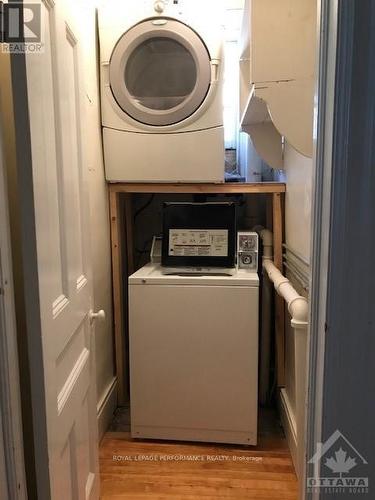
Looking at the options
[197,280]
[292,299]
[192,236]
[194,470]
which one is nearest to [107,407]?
[194,470]

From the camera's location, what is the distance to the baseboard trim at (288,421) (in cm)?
172

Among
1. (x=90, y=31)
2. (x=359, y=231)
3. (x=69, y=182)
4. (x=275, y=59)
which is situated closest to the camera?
(x=359, y=231)

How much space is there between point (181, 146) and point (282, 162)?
0.55 m

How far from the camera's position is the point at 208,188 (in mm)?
2014

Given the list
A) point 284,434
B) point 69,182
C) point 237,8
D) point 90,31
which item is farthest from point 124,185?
point 284,434

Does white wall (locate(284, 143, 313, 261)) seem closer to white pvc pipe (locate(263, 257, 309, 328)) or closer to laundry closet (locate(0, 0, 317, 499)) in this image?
laundry closet (locate(0, 0, 317, 499))

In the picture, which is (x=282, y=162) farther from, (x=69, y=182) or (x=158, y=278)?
(x=69, y=182)

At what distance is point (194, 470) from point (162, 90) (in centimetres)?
179

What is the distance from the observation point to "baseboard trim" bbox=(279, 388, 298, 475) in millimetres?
1719

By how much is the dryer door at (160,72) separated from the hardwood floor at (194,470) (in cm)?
155

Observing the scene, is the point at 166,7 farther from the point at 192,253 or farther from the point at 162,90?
the point at 192,253

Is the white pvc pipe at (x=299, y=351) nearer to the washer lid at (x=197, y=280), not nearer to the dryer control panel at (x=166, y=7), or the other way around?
the washer lid at (x=197, y=280)

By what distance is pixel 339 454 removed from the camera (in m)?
0.69

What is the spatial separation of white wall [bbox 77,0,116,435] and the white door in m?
0.55
